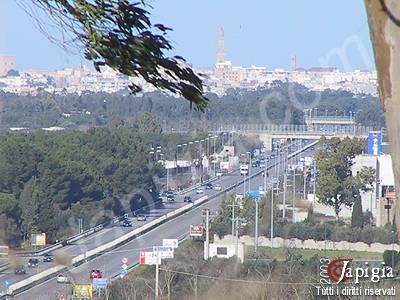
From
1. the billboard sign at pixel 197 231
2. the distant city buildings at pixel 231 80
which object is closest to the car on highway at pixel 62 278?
the billboard sign at pixel 197 231

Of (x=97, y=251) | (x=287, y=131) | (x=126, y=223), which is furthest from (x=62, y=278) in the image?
(x=287, y=131)

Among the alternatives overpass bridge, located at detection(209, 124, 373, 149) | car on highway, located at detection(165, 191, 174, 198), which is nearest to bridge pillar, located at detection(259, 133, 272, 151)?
overpass bridge, located at detection(209, 124, 373, 149)

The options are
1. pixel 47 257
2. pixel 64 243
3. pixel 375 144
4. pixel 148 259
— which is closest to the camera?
pixel 47 257

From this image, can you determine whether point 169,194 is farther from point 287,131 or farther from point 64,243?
point 287,131

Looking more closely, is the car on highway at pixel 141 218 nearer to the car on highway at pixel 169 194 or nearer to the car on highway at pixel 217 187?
the car on highway at pixel 169 194

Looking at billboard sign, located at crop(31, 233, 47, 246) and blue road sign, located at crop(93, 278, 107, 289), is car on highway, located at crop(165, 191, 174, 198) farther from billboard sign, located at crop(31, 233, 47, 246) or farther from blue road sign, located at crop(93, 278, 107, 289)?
blue road sign, located at crop(93, 278, 107, 289)

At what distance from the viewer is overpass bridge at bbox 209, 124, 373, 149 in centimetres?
2648

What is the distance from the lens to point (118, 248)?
1242 cm

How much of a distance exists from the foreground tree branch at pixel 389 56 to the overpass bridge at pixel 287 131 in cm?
2362

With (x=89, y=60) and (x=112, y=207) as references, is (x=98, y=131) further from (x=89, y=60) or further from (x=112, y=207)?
(x=89, y=60)

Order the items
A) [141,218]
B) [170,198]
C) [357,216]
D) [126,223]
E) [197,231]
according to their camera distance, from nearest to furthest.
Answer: [197,231], [357,216], [126,223], [141,218], [170,198]

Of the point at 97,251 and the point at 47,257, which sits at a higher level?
the point at 47,257

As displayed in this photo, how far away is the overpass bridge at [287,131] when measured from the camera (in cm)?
2648

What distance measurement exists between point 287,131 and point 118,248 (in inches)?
619
